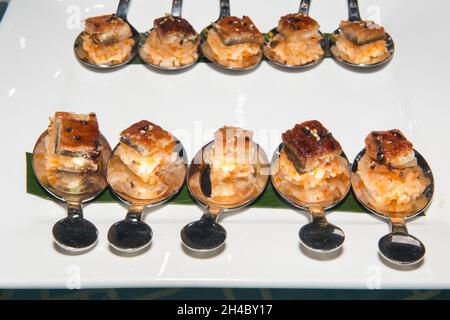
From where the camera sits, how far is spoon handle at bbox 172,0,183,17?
3916 mm

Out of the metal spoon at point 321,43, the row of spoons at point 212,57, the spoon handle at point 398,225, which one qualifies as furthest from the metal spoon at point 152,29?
the spoon handle at point 398,225

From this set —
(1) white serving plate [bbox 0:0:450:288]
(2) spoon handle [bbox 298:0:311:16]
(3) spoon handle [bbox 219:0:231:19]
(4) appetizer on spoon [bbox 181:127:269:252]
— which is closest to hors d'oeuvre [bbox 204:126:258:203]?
(4) appetizer on spoon [bbox 181:127:269:252]

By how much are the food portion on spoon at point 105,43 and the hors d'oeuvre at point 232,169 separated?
1.10 meters

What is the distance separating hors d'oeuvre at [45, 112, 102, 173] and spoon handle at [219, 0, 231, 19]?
1.46 m

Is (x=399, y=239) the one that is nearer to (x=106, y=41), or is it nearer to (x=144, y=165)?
(x=144, y=165)

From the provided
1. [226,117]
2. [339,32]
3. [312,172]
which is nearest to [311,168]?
[312,172]

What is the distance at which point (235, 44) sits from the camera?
351cm

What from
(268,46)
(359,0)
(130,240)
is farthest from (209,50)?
(130,240)

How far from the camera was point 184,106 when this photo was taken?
3.36 metres

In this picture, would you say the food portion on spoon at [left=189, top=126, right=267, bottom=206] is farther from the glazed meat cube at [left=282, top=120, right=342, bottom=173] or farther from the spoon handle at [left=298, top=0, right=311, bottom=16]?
the spoon handle at [left=298, top=0, right=311, bottom=16]

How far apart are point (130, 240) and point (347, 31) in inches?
80.0

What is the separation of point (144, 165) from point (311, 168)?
33.1 inches

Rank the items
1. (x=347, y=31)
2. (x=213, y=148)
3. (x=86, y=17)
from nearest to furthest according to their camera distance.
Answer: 1. (x=213, y=148)
2. (x=347, y=31)
3. (x=86, y=17)

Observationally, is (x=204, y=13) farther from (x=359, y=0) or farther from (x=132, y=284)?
(x=132, y=284)
